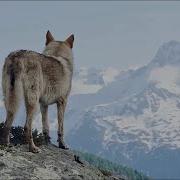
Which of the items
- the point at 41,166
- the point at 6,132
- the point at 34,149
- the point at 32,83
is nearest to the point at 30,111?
the point at 32,83

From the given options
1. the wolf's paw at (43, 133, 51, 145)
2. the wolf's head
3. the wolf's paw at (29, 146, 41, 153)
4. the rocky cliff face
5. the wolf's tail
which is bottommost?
the rocky cliff face

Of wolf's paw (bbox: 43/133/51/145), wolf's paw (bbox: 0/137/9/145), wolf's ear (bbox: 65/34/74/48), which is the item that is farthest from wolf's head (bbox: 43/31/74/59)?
wolf's paw (bbox: 0/137/9/145)

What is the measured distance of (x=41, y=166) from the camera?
A: 16.2 meters

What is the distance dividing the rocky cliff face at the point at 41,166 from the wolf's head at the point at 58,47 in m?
3.64

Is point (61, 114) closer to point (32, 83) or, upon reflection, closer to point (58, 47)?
point (58, 47)

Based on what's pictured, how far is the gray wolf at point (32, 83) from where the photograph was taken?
17.4 metres

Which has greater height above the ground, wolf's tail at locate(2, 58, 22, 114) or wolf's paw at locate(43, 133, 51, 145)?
wolf's tail at locate(2, 58, 22, 114)

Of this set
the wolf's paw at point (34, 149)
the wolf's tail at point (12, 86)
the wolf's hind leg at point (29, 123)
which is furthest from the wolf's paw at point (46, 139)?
the wolf's tail at point (12, 86)

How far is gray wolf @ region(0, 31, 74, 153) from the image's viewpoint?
57.2 feet

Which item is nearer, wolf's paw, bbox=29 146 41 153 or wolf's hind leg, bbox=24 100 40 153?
wolf's paw, bbox=29 146 41 153

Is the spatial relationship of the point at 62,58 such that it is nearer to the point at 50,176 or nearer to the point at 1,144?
the point at 1,144

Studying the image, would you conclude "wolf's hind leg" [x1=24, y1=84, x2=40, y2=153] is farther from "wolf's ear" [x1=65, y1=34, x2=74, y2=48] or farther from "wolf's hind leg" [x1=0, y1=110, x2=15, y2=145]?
"wolf's ear" [x1=65, y1=34, x2=74, y2=48]

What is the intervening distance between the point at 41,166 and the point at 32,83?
282 cm

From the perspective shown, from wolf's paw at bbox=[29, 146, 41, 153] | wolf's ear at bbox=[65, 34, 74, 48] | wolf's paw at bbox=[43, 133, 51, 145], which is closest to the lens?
wolf's paw at bbox=[29, 146, 41, 153]
